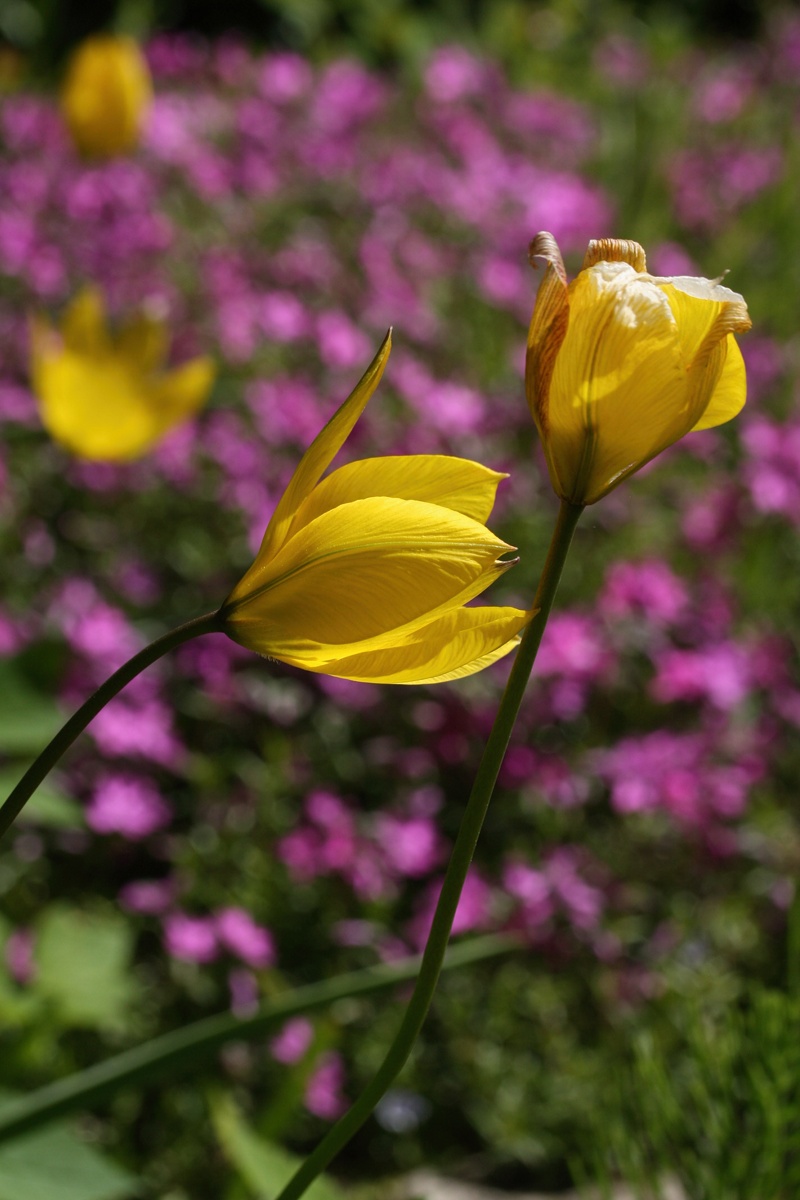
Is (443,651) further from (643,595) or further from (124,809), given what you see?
(643,595)

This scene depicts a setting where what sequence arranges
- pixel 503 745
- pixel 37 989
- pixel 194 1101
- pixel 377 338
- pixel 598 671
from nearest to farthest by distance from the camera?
pixel 503 745 → pixel 37 989 → pixel 194 1101 → pixel 598 671 → pixel 377 338

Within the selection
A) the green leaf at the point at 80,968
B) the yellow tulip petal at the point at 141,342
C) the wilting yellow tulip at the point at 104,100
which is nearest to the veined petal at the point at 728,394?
the green leaf at the point at 80,968

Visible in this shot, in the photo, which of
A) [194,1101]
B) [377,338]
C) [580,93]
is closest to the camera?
[194,1101]

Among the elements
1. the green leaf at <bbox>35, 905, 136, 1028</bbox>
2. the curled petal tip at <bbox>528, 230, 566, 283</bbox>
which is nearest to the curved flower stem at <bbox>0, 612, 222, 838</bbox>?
the curled petal tip at <bbox>528, 230, 566, 283</bbox>

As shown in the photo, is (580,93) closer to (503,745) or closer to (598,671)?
(598,671)

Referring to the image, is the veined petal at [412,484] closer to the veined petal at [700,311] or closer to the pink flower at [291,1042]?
the veined petal at [700,311]

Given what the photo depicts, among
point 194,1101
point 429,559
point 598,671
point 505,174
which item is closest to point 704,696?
point 598,671

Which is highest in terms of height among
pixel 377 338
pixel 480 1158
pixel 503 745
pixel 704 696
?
pixel 503 745

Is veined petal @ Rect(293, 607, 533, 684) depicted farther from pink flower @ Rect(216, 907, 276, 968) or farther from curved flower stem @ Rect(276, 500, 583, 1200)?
pink flower @ Rect(216, 907, 276, 968)
